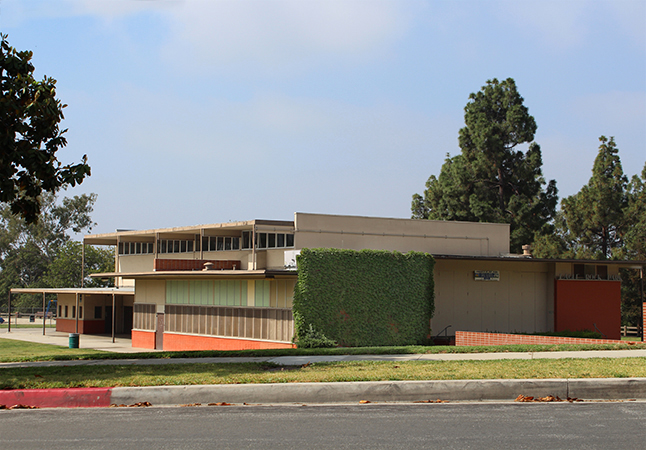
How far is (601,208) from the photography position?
46.4 meters

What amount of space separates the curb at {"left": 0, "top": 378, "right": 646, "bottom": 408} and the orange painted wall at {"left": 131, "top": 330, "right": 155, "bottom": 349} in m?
26.4

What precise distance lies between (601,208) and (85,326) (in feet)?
132

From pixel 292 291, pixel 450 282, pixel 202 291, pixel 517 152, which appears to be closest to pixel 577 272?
pixel 450 282

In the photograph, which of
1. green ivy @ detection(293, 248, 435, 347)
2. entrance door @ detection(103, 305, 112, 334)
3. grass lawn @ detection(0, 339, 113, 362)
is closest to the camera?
green ivy @ detection(293, 248, 435, 347)

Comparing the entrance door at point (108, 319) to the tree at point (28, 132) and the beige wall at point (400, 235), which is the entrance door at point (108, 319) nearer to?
the beige wall at point (400, 235)

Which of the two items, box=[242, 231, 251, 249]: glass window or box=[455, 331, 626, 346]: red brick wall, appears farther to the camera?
box=[242, 231, 251, 249]: glass window

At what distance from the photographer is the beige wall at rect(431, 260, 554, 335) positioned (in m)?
30.7

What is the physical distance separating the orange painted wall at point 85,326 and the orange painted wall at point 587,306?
36.1m

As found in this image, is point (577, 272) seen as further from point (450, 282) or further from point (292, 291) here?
point (292, 291)

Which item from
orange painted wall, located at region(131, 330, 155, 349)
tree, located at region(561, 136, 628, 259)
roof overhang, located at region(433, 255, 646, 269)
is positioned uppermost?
tree, located at region(561, 136, 628, 259)

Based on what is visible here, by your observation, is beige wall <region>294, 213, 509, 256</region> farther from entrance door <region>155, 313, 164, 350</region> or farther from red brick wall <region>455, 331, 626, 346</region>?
entrance door <region>155, 313, 164, 350</region>

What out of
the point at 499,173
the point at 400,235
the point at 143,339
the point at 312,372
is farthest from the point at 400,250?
the point at 499,173

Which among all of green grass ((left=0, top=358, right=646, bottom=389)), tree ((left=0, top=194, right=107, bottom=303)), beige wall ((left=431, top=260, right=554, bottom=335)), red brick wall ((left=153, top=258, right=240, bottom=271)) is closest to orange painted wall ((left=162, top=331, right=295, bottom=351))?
red brick wall ((left=153, top=258, right=240, bottom=271))

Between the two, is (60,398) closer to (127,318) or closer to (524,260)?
(524,260)
